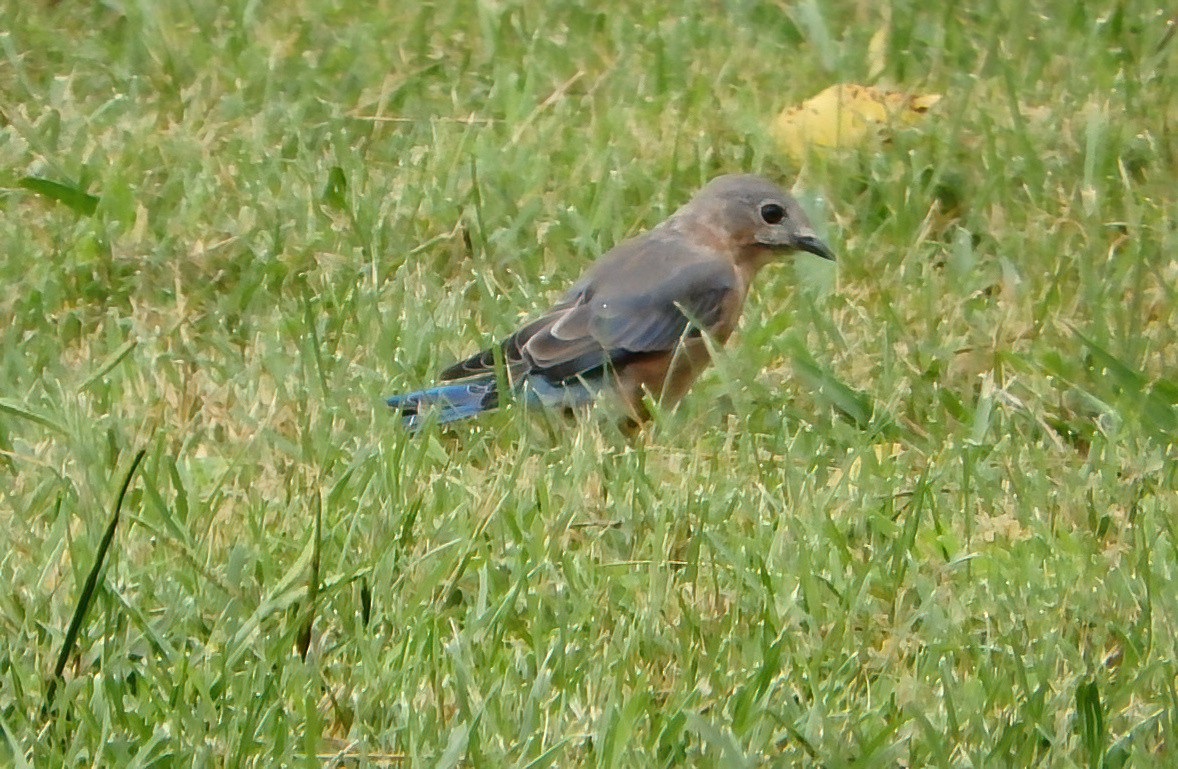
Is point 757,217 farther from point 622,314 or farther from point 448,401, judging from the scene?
point 448,401

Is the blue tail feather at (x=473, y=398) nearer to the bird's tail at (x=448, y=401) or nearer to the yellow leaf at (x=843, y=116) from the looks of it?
the bird's tail at (x=448, y=401)

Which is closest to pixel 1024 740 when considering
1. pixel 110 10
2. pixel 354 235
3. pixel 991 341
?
pixel 991 341

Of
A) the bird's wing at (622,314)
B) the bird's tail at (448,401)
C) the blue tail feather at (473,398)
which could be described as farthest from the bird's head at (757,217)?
the bird's tail at (448,401)

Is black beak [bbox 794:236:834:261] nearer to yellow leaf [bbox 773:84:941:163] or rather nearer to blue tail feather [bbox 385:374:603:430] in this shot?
blue tail feather [bbox 385:374:603:430]

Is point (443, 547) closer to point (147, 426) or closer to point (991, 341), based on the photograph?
point (147, 426)

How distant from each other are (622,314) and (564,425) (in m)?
0.49

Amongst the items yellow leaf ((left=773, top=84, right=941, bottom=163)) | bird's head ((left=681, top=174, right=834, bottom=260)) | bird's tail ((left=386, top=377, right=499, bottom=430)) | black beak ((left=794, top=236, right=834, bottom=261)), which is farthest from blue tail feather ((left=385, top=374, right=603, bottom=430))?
yellow leaf ((left=773, top=84, right=941, bottom=163))

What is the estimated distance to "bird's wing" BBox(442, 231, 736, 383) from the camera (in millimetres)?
5043

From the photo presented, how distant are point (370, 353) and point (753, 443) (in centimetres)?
112

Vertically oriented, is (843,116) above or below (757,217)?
below

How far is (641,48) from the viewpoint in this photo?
23.7 ft

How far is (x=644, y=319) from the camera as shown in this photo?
205 inches

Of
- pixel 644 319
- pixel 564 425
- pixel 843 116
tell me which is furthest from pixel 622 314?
pixel 843 116

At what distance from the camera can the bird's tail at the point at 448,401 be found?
4.62 meters
